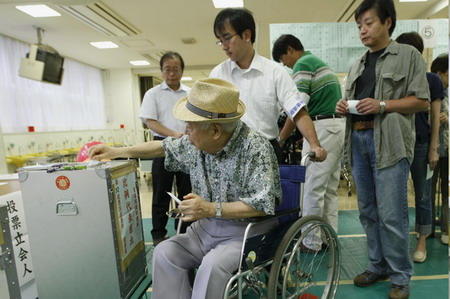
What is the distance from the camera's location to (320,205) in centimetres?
217

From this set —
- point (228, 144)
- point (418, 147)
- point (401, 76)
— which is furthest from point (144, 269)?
point (418, 147)

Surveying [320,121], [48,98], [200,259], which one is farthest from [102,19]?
[200,259]

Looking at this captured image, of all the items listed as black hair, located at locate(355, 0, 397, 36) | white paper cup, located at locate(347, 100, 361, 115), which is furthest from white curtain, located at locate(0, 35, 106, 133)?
black hair, located at locate(355, 0, 397, 36)

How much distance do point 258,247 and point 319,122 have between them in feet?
4.24

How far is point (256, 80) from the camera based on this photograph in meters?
1.60

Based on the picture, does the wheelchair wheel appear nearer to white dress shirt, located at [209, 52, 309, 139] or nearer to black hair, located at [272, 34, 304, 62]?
white dress shirt, located at [209, 52, 309, 139]

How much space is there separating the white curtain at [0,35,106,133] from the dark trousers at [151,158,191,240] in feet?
14.4

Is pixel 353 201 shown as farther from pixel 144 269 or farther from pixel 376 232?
pixel 144 269

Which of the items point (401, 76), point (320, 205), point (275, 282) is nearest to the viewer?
point (275, 282)

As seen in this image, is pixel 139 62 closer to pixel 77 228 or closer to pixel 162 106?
pixel 162 106

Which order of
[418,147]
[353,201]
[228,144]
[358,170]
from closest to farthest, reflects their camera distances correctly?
[228,144] < [358,170] < [418,147] < [353,201]

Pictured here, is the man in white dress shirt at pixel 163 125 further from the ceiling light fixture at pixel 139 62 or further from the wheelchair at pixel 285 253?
the ceiling light fixture at pixel 139 62

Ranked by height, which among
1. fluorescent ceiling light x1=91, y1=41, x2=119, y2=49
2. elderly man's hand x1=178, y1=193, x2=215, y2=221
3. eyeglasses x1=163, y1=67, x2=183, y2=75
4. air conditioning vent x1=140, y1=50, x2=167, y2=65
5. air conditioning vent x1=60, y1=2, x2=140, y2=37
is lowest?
elderly man's hand x1=178, y1=193, x2=215, y2=221

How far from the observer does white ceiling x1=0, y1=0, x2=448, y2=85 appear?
4.41 metres
